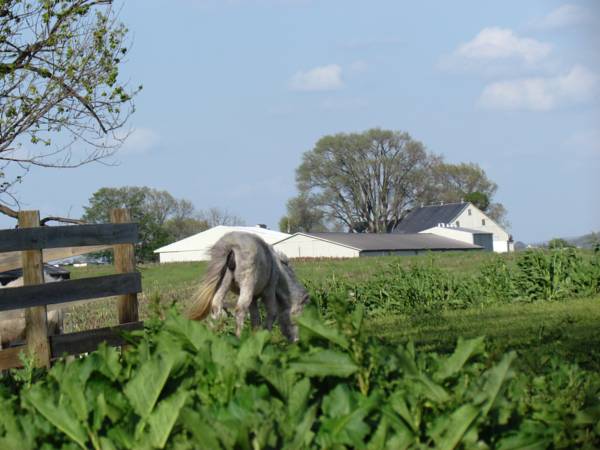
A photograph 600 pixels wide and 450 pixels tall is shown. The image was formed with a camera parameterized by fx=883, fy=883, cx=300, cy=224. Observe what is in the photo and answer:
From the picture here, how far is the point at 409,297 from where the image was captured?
54.1 ft

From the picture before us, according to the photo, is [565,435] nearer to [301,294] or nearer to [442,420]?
[442,420]

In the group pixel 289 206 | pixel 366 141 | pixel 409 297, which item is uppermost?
pixel 366 141

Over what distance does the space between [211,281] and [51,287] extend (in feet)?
8.93

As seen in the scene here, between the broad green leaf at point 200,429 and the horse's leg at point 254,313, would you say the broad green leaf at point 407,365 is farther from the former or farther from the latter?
the horse's leg at point 254,313

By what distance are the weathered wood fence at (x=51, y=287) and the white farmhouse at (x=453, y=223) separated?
91.8 metres

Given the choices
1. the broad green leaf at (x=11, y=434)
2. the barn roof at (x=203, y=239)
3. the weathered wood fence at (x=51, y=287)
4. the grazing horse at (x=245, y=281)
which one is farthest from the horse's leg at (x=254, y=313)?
the barn roof at (x=203, y=239)

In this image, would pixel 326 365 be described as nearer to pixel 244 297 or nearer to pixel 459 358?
pixel 459 358

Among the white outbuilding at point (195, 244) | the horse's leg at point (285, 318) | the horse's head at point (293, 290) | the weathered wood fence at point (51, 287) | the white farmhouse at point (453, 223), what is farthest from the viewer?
the white farmhouse at point (453, 223)

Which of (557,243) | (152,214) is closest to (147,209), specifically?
(152,214)

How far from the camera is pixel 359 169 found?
333 ft

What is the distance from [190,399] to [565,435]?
124 centimetres

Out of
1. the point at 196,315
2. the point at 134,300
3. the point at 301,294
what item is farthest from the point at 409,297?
the point at 134,300

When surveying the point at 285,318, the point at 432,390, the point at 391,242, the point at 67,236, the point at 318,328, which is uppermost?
the point at 391,242

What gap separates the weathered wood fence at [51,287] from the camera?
774 cm
